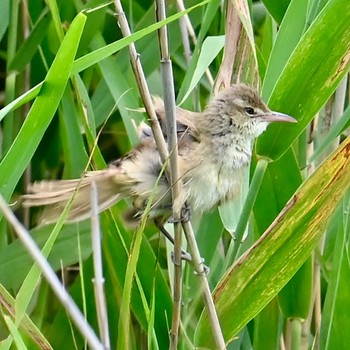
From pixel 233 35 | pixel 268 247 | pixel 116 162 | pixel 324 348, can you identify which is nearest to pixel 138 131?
pixel 116 162

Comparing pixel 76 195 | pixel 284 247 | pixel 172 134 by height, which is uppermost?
pixel 172 134

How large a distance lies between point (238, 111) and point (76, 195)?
388 millimetres

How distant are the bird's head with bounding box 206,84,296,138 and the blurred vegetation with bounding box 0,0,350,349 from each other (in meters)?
0.04

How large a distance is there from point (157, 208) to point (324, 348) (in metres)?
0.37

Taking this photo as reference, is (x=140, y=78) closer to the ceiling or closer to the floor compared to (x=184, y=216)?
closer to the ceiling

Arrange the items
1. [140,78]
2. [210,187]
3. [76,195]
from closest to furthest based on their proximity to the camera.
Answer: [140,78], [76,195], [210,187]

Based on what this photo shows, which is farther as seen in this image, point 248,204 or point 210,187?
point 210,187

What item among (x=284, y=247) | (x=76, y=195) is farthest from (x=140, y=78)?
(x=284, y=247)

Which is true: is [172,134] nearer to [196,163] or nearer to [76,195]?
[76,195]

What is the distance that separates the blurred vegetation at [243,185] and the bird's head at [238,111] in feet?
0.12

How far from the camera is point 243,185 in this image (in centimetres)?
154

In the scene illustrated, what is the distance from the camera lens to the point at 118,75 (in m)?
1.70

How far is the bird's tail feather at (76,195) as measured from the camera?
52.7 inches

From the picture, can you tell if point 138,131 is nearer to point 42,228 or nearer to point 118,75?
point 118,75
